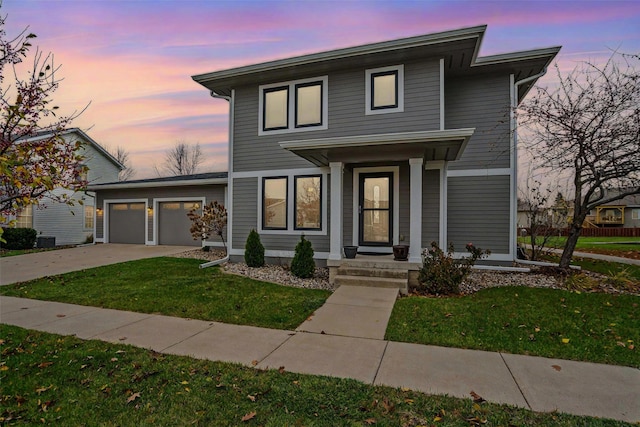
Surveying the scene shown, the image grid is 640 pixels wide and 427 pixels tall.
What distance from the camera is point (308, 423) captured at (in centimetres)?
252

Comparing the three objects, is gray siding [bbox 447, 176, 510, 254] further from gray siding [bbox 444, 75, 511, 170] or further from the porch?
the porch

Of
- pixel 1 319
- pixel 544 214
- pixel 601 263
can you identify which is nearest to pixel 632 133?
pixel 544 214

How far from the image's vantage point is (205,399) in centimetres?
284

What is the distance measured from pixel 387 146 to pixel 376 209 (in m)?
2.03

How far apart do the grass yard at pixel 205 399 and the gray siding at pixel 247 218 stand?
5980 mm

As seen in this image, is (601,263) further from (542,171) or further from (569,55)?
(569,55)

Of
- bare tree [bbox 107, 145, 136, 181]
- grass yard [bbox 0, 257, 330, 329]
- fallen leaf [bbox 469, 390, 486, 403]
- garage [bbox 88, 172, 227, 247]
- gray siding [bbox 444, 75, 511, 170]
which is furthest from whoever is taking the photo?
bare tree [bbox 107, 145, 136, 181]

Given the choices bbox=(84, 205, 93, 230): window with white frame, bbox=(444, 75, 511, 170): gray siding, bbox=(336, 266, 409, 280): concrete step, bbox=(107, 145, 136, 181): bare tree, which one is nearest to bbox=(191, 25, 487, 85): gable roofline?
bbox=(444, 75, 511, 170): gray siding

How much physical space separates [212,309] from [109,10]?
615 centimetres

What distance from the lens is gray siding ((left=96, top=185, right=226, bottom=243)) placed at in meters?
13.8

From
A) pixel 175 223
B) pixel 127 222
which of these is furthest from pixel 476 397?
pixel 127 222

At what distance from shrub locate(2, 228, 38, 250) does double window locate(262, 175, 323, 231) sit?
1328cm

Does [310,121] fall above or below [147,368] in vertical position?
above

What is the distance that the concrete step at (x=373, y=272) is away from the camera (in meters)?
6.90
